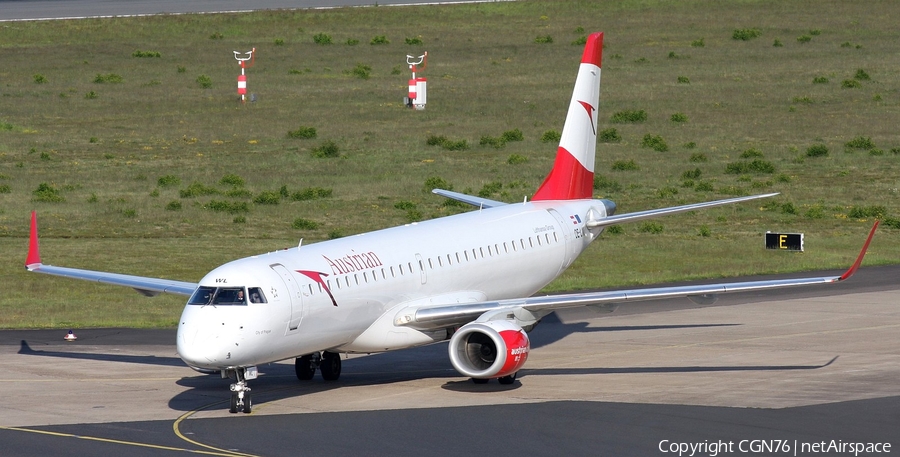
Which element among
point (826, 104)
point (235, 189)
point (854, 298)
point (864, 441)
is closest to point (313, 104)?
point (235, 189)

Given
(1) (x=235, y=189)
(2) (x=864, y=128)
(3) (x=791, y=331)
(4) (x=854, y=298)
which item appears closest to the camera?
(3) (x=791, y=331)

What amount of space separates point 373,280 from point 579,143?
13536mm

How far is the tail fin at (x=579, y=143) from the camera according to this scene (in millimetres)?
44250

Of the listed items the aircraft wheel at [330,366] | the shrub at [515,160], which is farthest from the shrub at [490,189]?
the aircraft wheel at [330,366]

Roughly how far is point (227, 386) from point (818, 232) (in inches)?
1531

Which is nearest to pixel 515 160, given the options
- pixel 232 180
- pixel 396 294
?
pixel 232 180

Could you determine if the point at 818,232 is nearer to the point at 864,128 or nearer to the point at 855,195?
the point at 855,195

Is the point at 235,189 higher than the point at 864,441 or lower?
higher

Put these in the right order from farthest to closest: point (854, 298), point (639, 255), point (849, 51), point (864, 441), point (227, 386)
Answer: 1. point (849, 51)
2. point (639, 255)
3. point (854, 298)
4. point (227, 386)
5. point (864, 441)

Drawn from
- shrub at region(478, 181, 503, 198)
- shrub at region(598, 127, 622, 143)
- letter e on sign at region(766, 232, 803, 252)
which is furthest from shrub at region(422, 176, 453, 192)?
letter e on sign at region(766, 232, 803, 252)

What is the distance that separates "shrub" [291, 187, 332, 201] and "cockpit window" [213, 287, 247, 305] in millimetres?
41943

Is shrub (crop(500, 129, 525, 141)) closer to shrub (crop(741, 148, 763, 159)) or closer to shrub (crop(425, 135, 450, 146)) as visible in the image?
shrub (crop(425, 135, 450, 146))

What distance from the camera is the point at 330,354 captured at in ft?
117

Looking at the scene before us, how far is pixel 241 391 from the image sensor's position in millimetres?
30891
